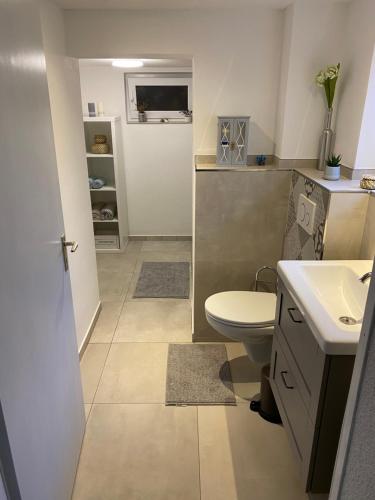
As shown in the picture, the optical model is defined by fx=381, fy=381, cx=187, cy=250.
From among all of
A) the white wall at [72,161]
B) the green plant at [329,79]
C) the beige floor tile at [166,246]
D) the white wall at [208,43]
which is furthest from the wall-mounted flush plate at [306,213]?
the beige floor tile at [166,246]

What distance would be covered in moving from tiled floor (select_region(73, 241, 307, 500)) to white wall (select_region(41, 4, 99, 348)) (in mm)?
382

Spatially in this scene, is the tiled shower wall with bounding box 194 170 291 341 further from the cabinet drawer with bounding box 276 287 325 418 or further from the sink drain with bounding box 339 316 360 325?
the sink drain with bounding box 339 316 360 325

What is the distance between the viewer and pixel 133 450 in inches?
74.8

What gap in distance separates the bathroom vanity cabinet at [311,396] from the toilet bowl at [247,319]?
1.25ft

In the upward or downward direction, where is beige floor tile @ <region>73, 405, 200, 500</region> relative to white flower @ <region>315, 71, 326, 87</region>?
downward

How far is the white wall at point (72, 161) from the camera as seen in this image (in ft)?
6.81

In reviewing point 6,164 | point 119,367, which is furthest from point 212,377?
point 6,164

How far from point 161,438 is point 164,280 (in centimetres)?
185

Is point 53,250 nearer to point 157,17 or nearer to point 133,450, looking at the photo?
point 133,450

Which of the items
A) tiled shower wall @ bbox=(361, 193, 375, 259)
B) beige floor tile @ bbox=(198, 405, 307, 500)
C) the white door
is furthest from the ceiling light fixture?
beige floor tile @ bbox=(198, 405, 307, 500)

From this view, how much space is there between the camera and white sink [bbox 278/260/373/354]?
1.21 metres

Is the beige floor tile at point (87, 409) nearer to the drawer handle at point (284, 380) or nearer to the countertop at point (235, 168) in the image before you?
the drawer handle at point (284, 380)

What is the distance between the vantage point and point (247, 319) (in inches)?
83.8

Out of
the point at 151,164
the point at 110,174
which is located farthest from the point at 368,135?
the point at 110,174
